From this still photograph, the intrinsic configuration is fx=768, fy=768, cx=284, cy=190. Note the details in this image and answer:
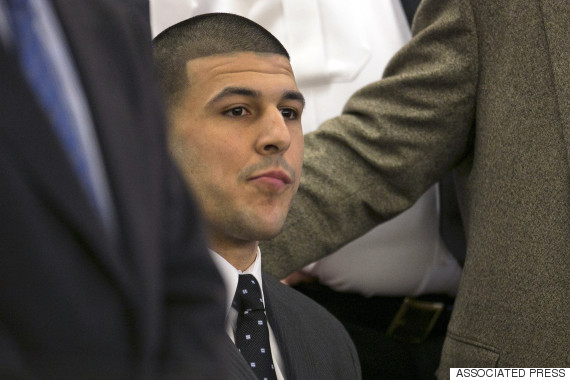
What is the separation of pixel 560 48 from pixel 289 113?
17.7 inches

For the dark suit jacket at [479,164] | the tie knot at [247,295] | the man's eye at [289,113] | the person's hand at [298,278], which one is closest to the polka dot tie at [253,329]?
the tie knot at [247,295]

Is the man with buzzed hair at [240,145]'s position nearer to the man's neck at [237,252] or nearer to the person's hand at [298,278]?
the man's neck at [237,252]

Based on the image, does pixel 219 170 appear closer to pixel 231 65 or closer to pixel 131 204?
pixel 231 65

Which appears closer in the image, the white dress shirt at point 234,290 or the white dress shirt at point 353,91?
the white dress shirt at point 234,290

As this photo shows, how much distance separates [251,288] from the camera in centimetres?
67

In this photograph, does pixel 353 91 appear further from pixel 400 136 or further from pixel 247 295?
pixel 247 295

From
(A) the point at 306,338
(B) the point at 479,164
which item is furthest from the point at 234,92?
(B) the point at 479,164

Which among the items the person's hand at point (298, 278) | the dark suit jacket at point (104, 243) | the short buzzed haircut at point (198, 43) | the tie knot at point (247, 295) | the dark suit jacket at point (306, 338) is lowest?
the person's hand at point (298, 278)

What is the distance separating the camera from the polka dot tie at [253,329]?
64 centimetres

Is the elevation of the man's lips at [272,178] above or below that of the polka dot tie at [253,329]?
above

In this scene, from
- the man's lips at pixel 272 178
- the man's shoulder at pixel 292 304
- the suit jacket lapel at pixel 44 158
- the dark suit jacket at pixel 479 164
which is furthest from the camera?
the dark suit jacket at pixel 479 164

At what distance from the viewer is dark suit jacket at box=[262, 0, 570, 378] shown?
91cm

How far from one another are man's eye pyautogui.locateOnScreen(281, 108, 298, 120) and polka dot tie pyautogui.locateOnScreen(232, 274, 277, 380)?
0.47 ft

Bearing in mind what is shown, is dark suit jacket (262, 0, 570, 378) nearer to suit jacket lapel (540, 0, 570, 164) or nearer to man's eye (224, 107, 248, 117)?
suit jacket lapel (540, 0, 570, 164)
